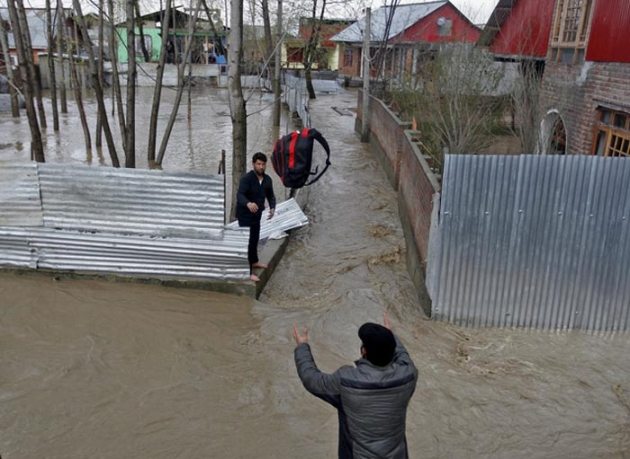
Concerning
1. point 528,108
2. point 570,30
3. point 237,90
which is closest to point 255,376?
point 237,90

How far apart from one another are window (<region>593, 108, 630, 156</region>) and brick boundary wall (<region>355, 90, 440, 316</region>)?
317 cm

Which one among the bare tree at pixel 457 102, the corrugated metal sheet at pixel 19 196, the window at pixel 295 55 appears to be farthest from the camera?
the window at pixel 295 55

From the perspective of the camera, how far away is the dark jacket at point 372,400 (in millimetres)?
3111

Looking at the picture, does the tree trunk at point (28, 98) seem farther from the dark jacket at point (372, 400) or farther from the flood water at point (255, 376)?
the dark jacket at point (372, 400)

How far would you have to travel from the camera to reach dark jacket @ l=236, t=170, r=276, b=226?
23.5ft

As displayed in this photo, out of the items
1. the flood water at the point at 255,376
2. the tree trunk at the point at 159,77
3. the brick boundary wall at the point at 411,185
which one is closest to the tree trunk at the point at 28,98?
the tree trunk at the point at 159,77

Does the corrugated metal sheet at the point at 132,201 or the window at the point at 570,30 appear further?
the window at the point at 570,30

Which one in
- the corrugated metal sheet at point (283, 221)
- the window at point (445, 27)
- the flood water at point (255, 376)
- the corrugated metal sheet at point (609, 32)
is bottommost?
the flood water at point (255, 376)

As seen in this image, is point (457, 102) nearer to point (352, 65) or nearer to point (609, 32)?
point (609, 32)

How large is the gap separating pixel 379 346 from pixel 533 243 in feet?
13.1

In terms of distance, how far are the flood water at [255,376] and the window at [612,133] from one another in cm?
427

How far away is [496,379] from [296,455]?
2144 mm

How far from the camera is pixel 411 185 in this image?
31.9ft

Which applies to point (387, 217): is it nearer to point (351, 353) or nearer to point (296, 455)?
point (351, 353)
